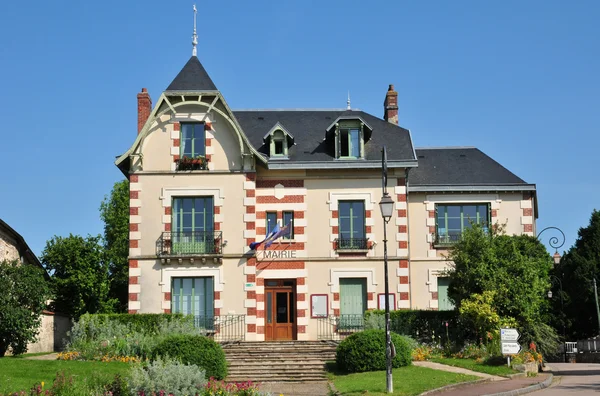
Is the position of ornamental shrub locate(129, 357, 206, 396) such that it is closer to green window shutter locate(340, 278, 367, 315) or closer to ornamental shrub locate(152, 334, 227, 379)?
ornamental shrub locate(152, 334, 227, 379)

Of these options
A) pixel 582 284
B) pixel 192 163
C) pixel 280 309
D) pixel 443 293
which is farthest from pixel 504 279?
pixel 582 284

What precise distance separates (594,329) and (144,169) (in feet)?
85.0

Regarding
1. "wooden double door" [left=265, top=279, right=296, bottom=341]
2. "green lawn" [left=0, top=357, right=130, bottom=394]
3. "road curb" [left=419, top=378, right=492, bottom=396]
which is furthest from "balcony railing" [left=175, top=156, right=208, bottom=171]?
"road curb" [left=419, top=378, right=492, bottom=396]

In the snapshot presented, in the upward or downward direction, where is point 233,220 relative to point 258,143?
downward

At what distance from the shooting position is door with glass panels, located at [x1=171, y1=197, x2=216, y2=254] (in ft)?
87.2

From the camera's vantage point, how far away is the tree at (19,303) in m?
22.8

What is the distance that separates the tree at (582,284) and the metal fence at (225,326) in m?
21.1

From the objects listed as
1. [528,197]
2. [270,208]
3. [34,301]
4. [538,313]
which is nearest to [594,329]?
[528,197]

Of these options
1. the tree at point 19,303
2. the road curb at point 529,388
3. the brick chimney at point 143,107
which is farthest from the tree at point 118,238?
the road curb at point 529,388

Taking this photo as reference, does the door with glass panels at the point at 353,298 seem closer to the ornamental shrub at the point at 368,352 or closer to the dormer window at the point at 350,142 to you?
the dormer window at the point at 350,142

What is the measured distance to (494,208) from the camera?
2880 cm

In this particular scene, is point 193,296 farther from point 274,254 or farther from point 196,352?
point 196,352

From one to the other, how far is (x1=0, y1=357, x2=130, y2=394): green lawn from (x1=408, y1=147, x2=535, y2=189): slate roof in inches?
530

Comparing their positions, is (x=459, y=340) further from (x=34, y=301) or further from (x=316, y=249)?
(x=34, y=301)
